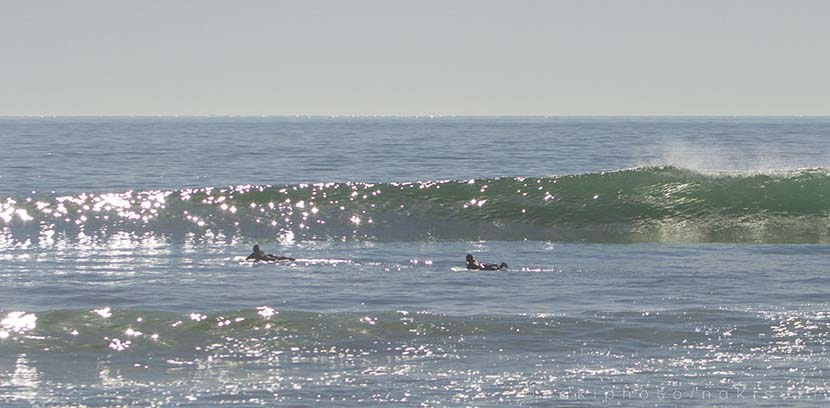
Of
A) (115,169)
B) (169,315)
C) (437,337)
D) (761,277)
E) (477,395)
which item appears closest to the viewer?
(477,395)

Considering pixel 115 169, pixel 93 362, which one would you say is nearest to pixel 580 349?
pixel 93 362

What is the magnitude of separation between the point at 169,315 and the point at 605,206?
61.4ft

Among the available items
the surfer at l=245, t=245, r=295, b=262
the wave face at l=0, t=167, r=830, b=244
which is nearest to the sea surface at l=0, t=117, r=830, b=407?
the wave face at l=0, t=167, r=830, b=244

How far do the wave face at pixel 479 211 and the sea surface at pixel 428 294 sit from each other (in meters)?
0.10

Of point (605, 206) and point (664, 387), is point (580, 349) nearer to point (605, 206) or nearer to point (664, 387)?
point (664, 387)

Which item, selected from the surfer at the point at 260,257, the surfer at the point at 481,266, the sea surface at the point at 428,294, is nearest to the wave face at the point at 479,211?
the sea surface at the point at 428,294

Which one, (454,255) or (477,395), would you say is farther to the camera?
(454,255)

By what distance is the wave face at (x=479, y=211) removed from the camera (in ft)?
98.7

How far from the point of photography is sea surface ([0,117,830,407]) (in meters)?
13.1

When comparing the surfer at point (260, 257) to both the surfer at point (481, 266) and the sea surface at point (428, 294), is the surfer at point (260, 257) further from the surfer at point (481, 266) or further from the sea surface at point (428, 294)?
the surfer at point (481, 266)

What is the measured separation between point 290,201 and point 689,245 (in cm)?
1261

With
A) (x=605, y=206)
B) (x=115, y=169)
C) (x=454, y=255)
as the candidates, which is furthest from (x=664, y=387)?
(x=115, y=169)

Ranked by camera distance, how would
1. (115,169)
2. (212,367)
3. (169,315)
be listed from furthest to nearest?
(115,169)
(169,315)
(212,367)

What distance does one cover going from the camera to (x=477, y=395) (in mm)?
12492
